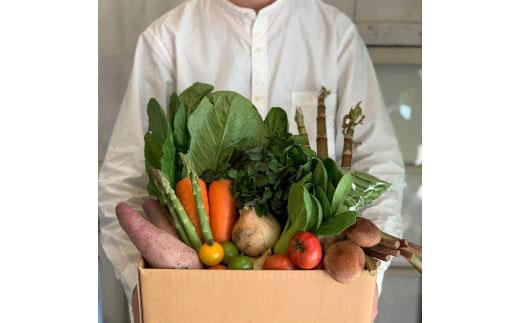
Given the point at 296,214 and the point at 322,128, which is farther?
the point at 322,128

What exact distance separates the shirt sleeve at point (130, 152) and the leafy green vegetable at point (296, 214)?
0.26 m

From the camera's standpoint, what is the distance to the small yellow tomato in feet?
2.12

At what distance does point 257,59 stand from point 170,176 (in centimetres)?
33

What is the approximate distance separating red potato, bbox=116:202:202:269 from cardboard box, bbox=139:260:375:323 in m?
0.01

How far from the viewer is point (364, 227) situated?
651 mm

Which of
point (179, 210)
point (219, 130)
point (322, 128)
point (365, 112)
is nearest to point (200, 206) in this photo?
point (179, 210)

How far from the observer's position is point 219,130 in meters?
0.75

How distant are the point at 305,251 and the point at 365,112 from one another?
1.39ft

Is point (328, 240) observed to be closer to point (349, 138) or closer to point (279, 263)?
point (279, 263)

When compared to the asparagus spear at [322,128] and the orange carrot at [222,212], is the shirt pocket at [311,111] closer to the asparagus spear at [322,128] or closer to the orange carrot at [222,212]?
the asparagus spear at [322,128]
